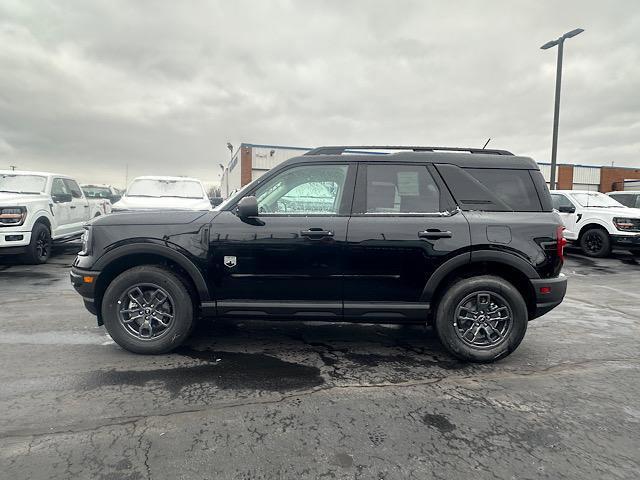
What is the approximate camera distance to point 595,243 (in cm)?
1077

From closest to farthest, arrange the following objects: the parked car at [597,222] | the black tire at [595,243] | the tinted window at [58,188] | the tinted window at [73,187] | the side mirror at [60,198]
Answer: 1. the side mirror at [60,198]
2. the tinted window at [58,188]
3. the tinted window at [73,187]
4. the parked car at [597,222]
5. the black tire at [595,243]

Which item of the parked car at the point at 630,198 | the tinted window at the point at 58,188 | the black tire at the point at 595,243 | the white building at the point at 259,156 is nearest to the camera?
the tinted window at the point at 58,188

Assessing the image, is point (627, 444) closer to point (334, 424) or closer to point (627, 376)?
point (627, 376)

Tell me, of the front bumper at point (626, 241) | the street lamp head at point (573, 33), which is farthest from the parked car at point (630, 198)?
the street lamp head at point (573, 33)

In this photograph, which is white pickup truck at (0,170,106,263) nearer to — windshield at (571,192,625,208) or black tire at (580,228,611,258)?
black tire at (580,228,611,258)

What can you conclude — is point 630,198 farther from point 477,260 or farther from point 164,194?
point 164,194

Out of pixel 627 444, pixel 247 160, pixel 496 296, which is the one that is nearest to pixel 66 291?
pixel 496 296

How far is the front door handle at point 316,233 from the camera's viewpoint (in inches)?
137

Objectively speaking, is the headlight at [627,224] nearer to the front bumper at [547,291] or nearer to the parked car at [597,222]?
the parked car at [597,222]

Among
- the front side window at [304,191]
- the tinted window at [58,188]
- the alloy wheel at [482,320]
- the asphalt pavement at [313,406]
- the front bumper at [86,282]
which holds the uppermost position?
the tinted window at [58,188]

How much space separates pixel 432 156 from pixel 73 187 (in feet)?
33.2

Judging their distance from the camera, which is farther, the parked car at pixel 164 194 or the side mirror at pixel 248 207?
the parked car at pixel 164 194

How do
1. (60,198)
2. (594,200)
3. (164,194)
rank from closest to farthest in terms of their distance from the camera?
1. (60,198)
2. (164,194)
3. (594,200)

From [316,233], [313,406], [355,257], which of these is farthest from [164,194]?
[313,406]
